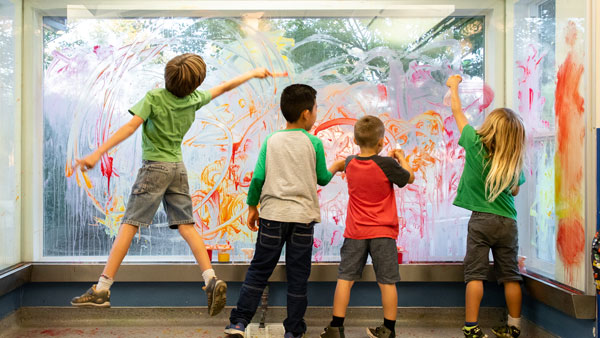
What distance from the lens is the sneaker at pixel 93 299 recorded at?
2.54 meters

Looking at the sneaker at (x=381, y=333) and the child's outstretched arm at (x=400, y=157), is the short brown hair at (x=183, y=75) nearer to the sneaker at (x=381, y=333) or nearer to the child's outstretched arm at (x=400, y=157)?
the child's outstretched arm at (x=400, y=157)

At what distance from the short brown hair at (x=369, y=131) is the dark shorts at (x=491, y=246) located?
637 millimetres

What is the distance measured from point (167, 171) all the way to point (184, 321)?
38.0 inches

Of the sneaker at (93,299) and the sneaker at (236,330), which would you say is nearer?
the sneaker at (93,299)

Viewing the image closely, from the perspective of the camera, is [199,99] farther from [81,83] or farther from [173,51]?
[81,83]

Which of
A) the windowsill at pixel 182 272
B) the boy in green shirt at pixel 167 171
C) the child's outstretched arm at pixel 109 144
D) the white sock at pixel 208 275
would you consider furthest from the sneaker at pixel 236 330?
the child's outstretched arm at pixel 109 144

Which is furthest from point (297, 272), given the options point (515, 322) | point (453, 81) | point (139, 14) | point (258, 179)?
point (139, 14)

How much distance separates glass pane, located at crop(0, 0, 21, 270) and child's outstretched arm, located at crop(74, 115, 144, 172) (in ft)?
2.51

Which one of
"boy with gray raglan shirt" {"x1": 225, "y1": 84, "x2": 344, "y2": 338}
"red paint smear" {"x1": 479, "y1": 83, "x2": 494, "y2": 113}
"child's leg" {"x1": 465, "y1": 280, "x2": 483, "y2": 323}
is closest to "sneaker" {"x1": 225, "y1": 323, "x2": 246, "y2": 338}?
"boy with gray raglan shirt" {"x1": 225, "y1": 84, "x2": 344, "y2": 338}

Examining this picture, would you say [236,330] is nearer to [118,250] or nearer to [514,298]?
[118,250]

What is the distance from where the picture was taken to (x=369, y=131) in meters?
2.88

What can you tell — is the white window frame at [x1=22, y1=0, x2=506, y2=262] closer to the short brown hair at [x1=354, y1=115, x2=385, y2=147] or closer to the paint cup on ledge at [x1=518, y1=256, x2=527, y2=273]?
the short brown hair at [x1=354, y1=115, x2=385, y2=147]

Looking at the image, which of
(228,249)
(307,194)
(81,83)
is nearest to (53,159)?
(81,83)

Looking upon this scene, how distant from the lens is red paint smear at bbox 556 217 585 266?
2.61m
